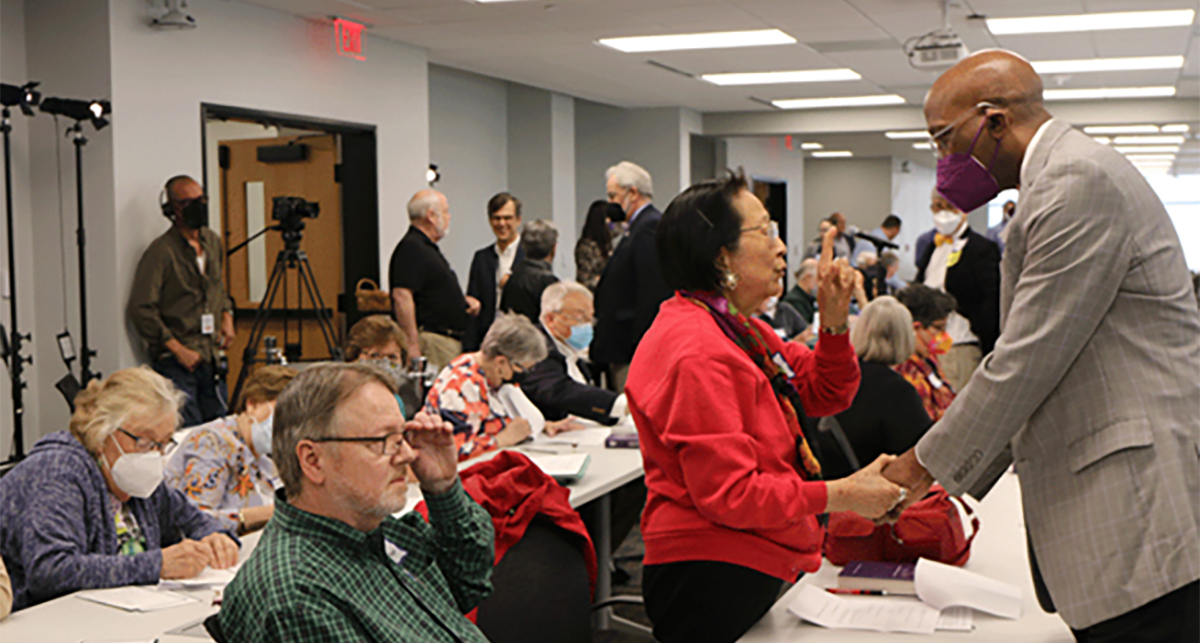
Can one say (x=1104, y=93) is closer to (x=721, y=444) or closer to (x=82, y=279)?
(x=82, y=279)

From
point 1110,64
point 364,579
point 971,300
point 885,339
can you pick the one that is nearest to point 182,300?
point 885,339

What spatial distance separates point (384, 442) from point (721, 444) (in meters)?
0.60

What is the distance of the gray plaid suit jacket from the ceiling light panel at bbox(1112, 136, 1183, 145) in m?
15.7

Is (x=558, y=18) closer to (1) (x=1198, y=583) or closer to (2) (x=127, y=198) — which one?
(2) (x=127, y=198)

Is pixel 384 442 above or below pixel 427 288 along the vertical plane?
below

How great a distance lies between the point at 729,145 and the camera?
15492 mm

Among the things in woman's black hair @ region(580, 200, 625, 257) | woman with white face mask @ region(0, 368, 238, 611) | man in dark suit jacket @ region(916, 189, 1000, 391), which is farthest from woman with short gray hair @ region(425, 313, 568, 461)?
woman's black hair @ region(580, 200, 625, 257)

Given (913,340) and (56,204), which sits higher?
(56,204)

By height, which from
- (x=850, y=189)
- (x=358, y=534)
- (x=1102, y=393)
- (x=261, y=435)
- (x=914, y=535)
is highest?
(x=850, y=189)

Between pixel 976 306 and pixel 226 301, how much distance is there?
427 centimetres

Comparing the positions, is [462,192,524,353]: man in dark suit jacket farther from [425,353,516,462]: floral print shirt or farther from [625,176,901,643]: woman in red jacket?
[625,176,901,643]: woman in red jacket

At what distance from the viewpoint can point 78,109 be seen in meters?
5.55

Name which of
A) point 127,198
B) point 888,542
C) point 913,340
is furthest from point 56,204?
point 888,542

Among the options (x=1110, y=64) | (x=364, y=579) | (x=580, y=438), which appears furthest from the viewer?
(x=1110, y=64)
